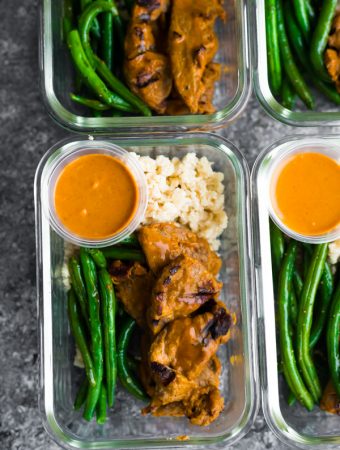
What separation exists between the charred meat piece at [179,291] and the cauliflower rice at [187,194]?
0.61 feet

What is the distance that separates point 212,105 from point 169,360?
106cm

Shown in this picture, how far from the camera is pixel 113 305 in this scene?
2.54 metres

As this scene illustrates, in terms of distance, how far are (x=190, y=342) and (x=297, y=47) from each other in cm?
128

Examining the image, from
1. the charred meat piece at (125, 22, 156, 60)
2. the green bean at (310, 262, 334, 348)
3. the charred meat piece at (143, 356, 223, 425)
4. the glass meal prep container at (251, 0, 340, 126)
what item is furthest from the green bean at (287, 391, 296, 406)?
the charred meat piece at (125, 22, 156, 60)

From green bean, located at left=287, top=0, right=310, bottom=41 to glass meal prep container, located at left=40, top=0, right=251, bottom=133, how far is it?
8.4 inches

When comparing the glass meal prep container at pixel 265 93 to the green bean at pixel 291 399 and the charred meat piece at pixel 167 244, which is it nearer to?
the charred meat piece at pixel 167 244

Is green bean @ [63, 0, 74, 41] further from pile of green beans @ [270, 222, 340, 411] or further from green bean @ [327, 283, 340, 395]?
green bean @ [327, 283, 340, 395]

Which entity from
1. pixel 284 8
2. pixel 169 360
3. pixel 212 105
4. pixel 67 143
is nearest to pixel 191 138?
pixel 212 105

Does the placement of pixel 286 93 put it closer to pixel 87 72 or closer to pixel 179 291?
pixel 87 72

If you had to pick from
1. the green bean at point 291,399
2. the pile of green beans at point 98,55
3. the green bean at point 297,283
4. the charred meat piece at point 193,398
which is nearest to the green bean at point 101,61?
the pile of green beans at point 98,55

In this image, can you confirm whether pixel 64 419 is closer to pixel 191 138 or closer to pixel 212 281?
pixel 212 281

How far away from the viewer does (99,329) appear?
2.54 metres

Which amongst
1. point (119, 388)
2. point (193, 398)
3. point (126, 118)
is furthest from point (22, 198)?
point (193, 398)

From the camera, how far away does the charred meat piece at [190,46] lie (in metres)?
2.57
